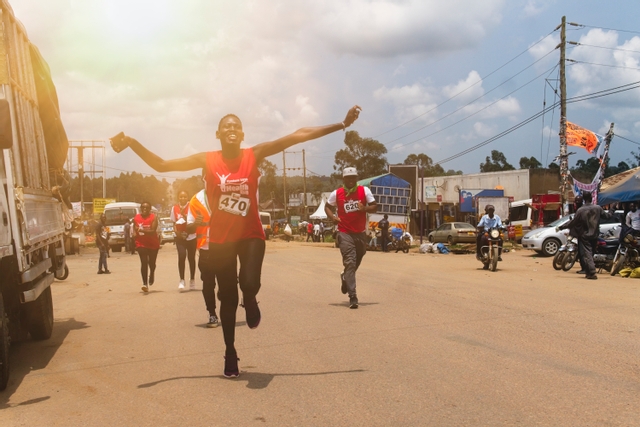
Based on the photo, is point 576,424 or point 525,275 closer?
point 576,424

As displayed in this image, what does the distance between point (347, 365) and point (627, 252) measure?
37.9ft

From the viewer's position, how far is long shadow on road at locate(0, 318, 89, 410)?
4973 millimetres

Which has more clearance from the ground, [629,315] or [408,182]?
[408,182]

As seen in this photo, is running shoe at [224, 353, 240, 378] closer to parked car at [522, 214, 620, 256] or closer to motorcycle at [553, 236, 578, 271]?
motorcycle at [553, 236, 578, 271]

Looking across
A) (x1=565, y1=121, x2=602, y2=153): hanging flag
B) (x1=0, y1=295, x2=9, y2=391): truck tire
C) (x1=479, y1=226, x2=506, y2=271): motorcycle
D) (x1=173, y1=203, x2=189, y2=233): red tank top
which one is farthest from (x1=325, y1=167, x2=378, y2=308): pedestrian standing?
→ (x1=565, y1=121, x2=602, y2=153): hanging flag

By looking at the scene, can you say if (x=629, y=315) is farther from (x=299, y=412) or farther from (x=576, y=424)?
(x=299, y=412)

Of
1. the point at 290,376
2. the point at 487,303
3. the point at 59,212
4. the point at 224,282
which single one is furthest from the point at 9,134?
the point at 487,303

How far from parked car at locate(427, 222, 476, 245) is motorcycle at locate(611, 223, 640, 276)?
59.6 feet

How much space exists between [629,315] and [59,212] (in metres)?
7.44

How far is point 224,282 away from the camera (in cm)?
519

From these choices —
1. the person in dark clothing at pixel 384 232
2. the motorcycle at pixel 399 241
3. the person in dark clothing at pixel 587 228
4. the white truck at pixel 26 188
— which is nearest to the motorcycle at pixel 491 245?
the person in dark clothing at pixel 587 228

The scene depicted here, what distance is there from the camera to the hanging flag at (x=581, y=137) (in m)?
24.4

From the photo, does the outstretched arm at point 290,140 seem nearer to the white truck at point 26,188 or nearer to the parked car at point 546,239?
the white truck at point 26,188

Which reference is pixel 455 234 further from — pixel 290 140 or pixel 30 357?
pixel 290 140
